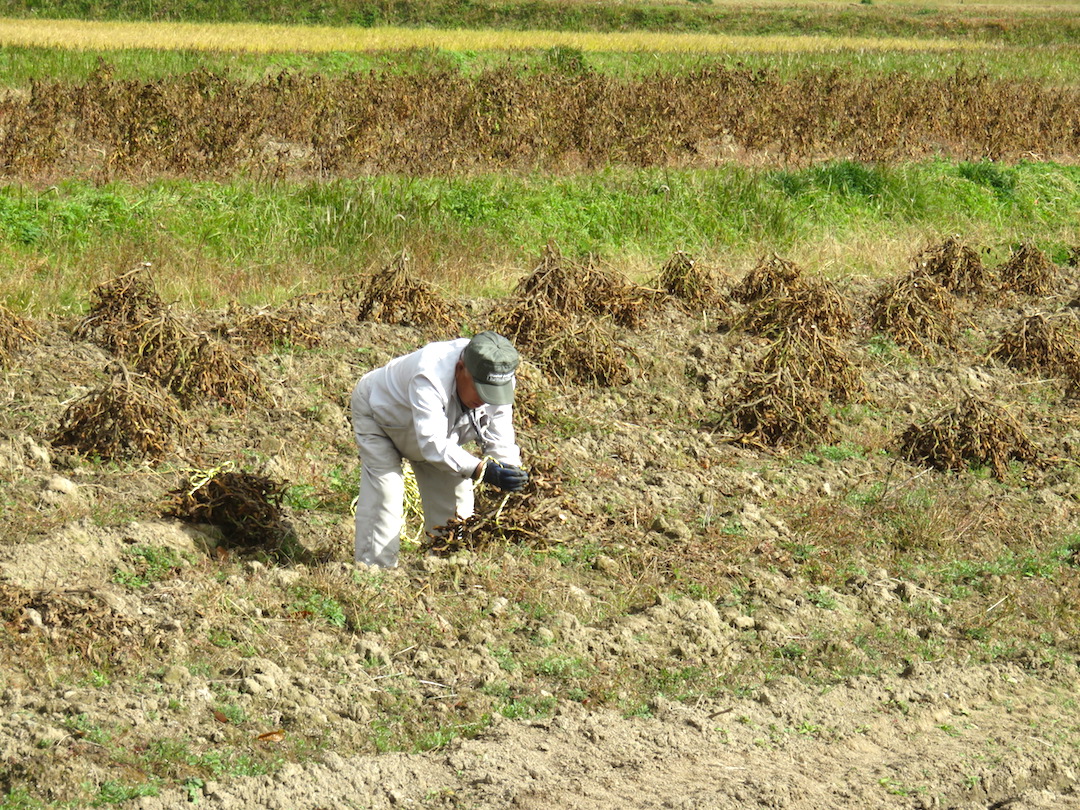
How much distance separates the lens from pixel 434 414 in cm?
523

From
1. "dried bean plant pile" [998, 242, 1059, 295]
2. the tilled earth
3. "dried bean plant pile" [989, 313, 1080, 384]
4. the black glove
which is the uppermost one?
the black glove

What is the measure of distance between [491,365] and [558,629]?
1.27 m

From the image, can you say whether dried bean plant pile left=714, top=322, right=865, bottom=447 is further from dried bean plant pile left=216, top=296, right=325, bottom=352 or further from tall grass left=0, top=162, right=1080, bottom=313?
dried bean plant pile left=216, top=296, right=325, bottom=352

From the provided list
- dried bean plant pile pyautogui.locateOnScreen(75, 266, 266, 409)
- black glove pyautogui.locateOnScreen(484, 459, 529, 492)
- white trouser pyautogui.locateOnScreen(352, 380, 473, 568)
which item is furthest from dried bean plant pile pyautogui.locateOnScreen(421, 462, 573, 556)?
dried bean plant pile pyautogui.locateOnScreen(75, 266, 266, 409)

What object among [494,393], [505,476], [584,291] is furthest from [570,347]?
[494,393]

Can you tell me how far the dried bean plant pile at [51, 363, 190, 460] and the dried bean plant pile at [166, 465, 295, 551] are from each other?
652 millimetres

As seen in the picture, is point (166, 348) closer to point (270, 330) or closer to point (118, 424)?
point (270, 330)

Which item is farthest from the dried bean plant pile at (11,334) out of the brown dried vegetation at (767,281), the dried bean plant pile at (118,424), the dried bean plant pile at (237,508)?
the brown dried vegetation at (767,281)

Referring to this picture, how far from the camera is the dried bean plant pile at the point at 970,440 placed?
7.52 metres

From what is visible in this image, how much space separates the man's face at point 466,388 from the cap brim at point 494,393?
76 mm

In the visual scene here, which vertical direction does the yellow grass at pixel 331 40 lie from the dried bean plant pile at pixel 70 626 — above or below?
above

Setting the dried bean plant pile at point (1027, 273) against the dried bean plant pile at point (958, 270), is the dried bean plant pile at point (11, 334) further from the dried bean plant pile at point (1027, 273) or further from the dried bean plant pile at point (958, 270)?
the dried bean plant pile at point (1027, 273)

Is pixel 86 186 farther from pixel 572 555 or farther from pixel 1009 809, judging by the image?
pixel 1009 809

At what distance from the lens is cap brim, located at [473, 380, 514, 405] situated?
5035 millimetres
